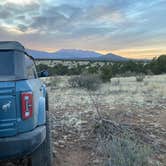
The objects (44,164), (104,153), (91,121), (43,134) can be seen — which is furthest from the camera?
(91,121)

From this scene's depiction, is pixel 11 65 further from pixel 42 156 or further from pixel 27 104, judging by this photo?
pixel 42 156

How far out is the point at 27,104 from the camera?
387 centimetres

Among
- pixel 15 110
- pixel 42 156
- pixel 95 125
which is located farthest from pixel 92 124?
pixel 15 110

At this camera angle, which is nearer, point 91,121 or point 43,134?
point 43,134

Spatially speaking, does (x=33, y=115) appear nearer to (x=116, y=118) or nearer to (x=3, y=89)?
(x=3, y=89)

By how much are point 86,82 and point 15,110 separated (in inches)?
590

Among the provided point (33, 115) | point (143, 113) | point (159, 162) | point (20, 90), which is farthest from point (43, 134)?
point (143, 113)

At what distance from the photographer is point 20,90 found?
3.79 meters

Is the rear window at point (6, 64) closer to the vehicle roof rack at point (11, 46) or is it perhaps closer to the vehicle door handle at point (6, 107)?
the vehicle roof rack at point (11, 46)

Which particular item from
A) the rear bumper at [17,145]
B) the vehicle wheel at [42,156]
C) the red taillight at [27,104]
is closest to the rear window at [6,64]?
the red taillight at [27,104]

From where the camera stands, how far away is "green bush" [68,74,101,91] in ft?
59.5

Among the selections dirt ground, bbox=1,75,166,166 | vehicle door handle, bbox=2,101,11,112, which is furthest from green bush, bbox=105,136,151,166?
vehicle door handle, bbox=2,101,11,112

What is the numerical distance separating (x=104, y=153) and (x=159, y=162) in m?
0.93

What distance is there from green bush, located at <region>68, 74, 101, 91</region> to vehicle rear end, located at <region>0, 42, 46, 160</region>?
13615mm
